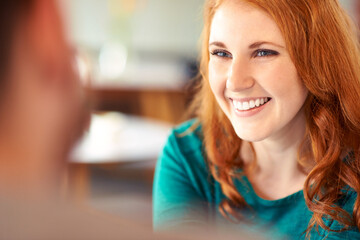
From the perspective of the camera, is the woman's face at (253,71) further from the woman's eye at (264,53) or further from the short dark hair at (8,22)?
the short dark hair at (8,22)

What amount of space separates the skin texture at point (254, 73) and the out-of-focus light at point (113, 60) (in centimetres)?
381

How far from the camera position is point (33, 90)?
18.4 inches

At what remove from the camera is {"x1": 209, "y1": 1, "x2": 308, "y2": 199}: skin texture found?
124cm

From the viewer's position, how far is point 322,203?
1.29 m

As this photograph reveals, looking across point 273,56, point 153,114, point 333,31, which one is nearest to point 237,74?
point 273,56

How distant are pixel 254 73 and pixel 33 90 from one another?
0.88 metres

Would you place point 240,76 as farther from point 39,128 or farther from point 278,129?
point 39,128

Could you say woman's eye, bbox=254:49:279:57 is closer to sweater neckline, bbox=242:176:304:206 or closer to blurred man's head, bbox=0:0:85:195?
sweater neckline, bbox=242:176:304:206

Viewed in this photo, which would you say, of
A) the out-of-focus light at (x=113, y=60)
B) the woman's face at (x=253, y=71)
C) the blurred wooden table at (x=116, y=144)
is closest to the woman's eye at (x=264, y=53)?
the woman's face at (x=253, y=71)

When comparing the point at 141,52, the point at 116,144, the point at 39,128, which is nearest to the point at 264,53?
the point at 39,128

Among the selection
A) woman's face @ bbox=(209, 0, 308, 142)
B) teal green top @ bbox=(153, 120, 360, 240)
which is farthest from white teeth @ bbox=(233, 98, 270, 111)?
teal green top @ bbox=(153, 120, 360, 240)

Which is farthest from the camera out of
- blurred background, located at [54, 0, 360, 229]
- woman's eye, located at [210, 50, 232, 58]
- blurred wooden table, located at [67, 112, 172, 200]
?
blurred background, located at [54, 0, 360, 229]

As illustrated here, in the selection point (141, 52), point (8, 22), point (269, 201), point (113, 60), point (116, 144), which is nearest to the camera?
point (8, 22)

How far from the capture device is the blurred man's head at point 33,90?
0.44 m
